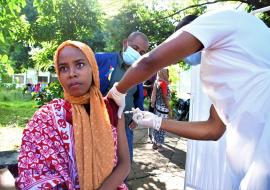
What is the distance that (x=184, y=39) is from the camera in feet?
5.24

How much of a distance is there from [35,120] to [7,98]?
17.2 meters

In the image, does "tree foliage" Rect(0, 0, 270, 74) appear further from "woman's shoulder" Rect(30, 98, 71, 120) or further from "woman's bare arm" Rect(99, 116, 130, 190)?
"woman's bare arm" Rect(99, 116, 130, 190)

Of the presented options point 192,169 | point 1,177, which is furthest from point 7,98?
point 1,177

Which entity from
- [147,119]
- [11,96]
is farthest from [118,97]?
[11,96]

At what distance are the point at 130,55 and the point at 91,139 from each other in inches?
53.7

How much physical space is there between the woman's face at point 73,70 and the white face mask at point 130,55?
1.14m

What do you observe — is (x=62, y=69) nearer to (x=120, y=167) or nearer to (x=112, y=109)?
(x=112, y=109)

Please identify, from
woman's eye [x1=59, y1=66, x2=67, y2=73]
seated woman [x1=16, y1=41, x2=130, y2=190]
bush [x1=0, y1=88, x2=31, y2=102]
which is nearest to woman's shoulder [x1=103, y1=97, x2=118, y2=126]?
seated woman [x1=16, y1=41, x2=130, y2=190]

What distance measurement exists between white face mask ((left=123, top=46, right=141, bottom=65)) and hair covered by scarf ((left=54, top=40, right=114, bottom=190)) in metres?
1.12

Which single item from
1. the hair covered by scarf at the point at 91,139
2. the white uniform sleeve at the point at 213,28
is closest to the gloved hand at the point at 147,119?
the hair covered by scarf at the point at 91,139

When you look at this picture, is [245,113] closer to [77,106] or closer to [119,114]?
[119,114]

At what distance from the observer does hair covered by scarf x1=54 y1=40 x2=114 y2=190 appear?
67.3 inches

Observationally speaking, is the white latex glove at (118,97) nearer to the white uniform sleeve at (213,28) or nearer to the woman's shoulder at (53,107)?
the woman's shoulder at (53,107)

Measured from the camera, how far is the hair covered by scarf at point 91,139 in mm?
1710
